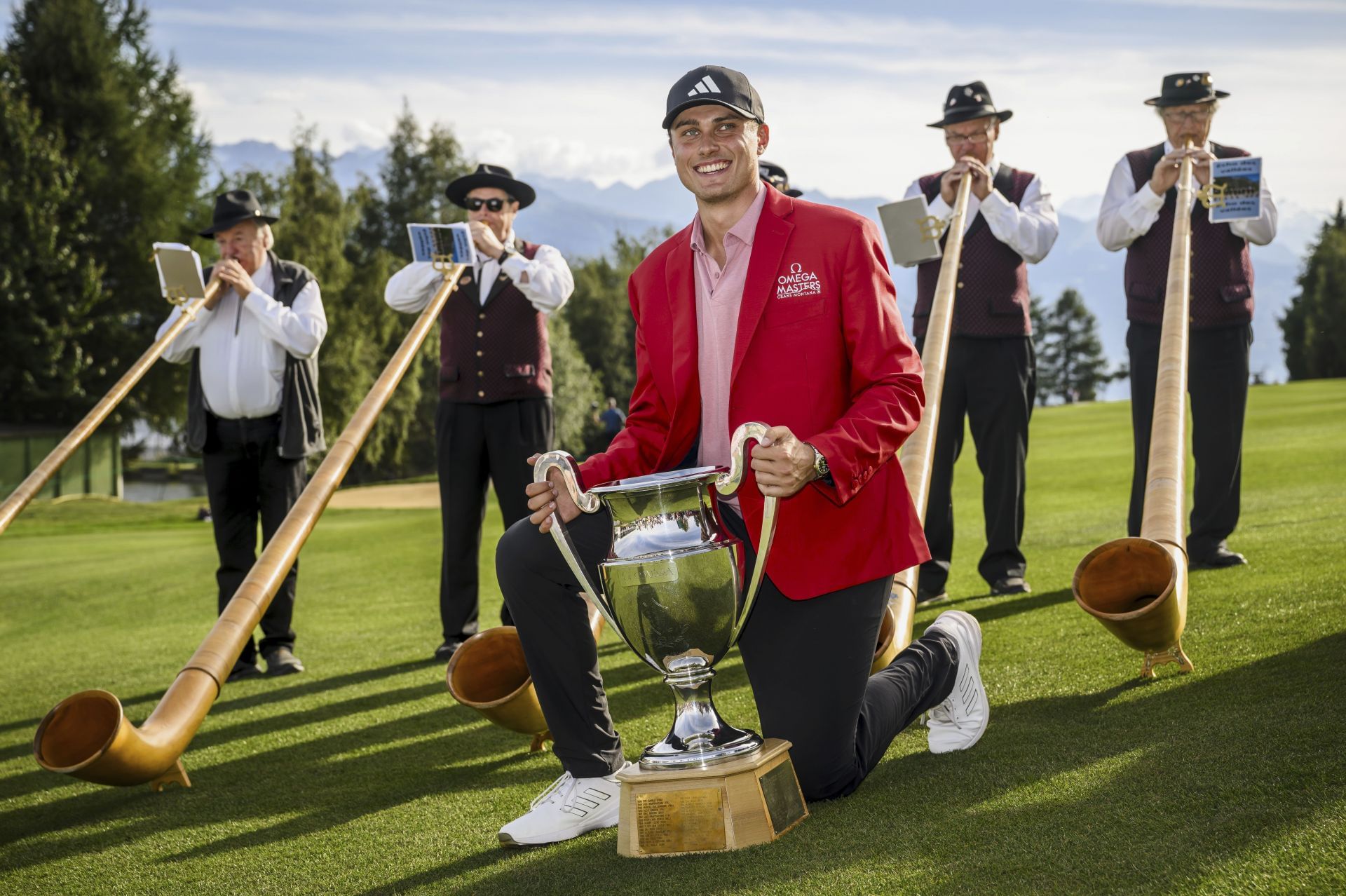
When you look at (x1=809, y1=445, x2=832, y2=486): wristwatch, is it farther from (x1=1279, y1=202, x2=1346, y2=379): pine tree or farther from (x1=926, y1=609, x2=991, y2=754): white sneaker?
(x1=1279, y1=202, x2=1346, y2=379): pine tree

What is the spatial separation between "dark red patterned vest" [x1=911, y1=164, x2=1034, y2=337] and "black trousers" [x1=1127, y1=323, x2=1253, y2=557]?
0.59 meters

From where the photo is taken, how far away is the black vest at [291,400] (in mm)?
6586

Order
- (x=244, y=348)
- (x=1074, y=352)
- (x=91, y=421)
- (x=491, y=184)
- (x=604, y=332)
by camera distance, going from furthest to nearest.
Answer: (x=1074, y=352) < (x=604, y=332) < (x=491, y=184) < (x=244, y=348) < (x=91, y=421)

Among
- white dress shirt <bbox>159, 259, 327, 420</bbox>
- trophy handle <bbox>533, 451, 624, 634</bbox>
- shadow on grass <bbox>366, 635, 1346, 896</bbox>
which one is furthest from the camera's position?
white dress shirt <bbox>159, 259, 327, 420</bbox>

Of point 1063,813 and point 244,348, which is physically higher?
point 244,348

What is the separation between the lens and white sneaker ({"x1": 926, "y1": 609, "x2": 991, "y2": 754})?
375 cm

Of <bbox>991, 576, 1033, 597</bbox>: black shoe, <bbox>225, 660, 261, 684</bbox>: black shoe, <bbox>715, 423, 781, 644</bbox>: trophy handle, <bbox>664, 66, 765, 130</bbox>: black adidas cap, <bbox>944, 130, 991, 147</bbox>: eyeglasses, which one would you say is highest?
<bbox>944, 130, 991, 147</bbox>: eyeglasses

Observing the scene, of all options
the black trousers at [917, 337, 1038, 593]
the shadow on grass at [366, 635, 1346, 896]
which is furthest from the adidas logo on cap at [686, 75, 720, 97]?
the black trousers at [917, 337, 1038, 593]

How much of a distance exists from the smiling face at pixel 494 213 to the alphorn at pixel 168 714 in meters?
2.22

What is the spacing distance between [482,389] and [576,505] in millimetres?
3181

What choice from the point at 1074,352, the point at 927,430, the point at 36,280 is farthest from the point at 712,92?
the point at 1074,352

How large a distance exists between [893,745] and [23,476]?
32.0 m

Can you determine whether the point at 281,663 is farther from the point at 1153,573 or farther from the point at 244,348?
the point at 1153,573

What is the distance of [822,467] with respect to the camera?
3.10 meters
